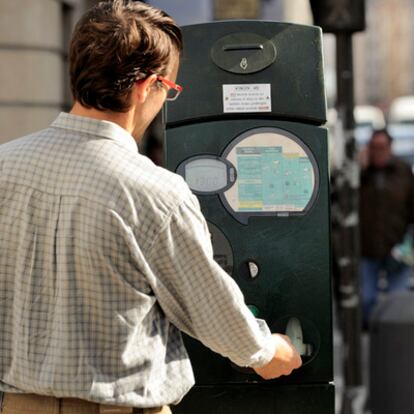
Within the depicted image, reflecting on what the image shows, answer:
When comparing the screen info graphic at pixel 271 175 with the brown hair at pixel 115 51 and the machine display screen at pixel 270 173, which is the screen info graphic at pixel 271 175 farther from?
the brown hair at pixel 115 51

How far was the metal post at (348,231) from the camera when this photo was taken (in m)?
6.23

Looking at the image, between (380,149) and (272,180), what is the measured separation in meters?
6.09

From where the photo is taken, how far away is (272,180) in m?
3.33

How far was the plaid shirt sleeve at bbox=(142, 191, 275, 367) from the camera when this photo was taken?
2352 mm

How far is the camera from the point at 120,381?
92.2 inches

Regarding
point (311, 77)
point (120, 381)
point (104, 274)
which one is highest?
point (311, 77)

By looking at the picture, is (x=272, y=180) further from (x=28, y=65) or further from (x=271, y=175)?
(x=28, y=65)

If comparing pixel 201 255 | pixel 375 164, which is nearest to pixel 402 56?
pixel 375 164

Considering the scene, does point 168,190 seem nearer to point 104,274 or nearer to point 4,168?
point 104,274

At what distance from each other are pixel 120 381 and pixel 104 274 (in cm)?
24

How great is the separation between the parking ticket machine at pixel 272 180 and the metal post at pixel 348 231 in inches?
114

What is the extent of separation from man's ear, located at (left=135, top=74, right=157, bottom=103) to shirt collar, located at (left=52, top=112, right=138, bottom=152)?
0.27ft

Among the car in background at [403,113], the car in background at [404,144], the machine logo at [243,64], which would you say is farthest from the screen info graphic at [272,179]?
the car in background at [403,113]

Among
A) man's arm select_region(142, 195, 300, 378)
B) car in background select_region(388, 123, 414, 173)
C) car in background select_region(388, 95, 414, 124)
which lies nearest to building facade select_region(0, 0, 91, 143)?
man's arm select_region(142, 195, 300, 378)
